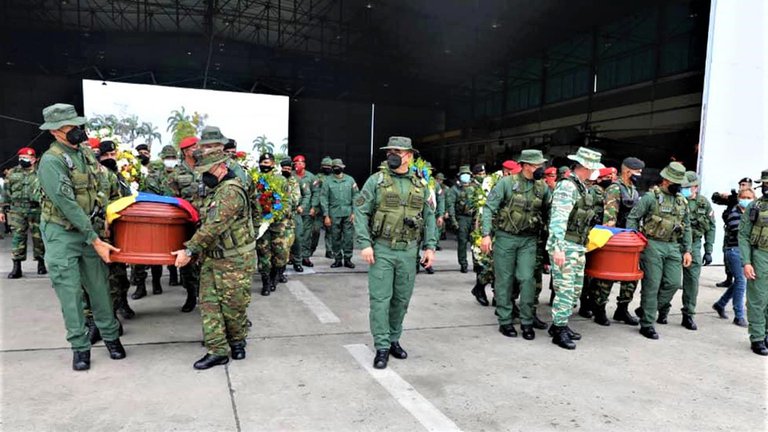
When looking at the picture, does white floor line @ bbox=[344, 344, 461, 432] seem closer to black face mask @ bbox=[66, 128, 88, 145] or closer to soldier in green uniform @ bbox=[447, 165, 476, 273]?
black face mask @ bbox=[66, 128, 88, 145]

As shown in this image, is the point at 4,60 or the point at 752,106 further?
the point at 4,60

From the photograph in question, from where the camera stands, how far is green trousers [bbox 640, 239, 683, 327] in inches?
201

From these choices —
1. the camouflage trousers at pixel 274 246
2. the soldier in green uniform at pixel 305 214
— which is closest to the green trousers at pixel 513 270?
the camouflage trousers at pixel 274 246

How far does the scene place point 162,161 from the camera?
19.9 feet

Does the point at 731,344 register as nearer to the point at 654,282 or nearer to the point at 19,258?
the point at 654,282

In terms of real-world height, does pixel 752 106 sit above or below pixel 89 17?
below

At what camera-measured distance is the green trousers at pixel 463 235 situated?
8695mm

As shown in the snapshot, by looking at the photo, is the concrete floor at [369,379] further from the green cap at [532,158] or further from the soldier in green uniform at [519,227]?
the green cap at [532,158]

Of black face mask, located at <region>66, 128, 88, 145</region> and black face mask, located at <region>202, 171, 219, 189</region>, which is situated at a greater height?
black face mask, located at <region>66, 128, 88, 145</region>

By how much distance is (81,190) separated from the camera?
372cm

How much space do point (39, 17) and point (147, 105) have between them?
3.86 metres

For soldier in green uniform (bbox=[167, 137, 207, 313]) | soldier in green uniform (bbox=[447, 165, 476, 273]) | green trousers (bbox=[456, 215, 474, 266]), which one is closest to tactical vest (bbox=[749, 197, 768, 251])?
soldier in green uniform (bbox=[447, 165, 476, 273])

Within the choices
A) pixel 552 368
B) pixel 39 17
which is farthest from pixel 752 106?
pixel 39 17

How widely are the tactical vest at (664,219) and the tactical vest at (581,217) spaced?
0.82 meters
